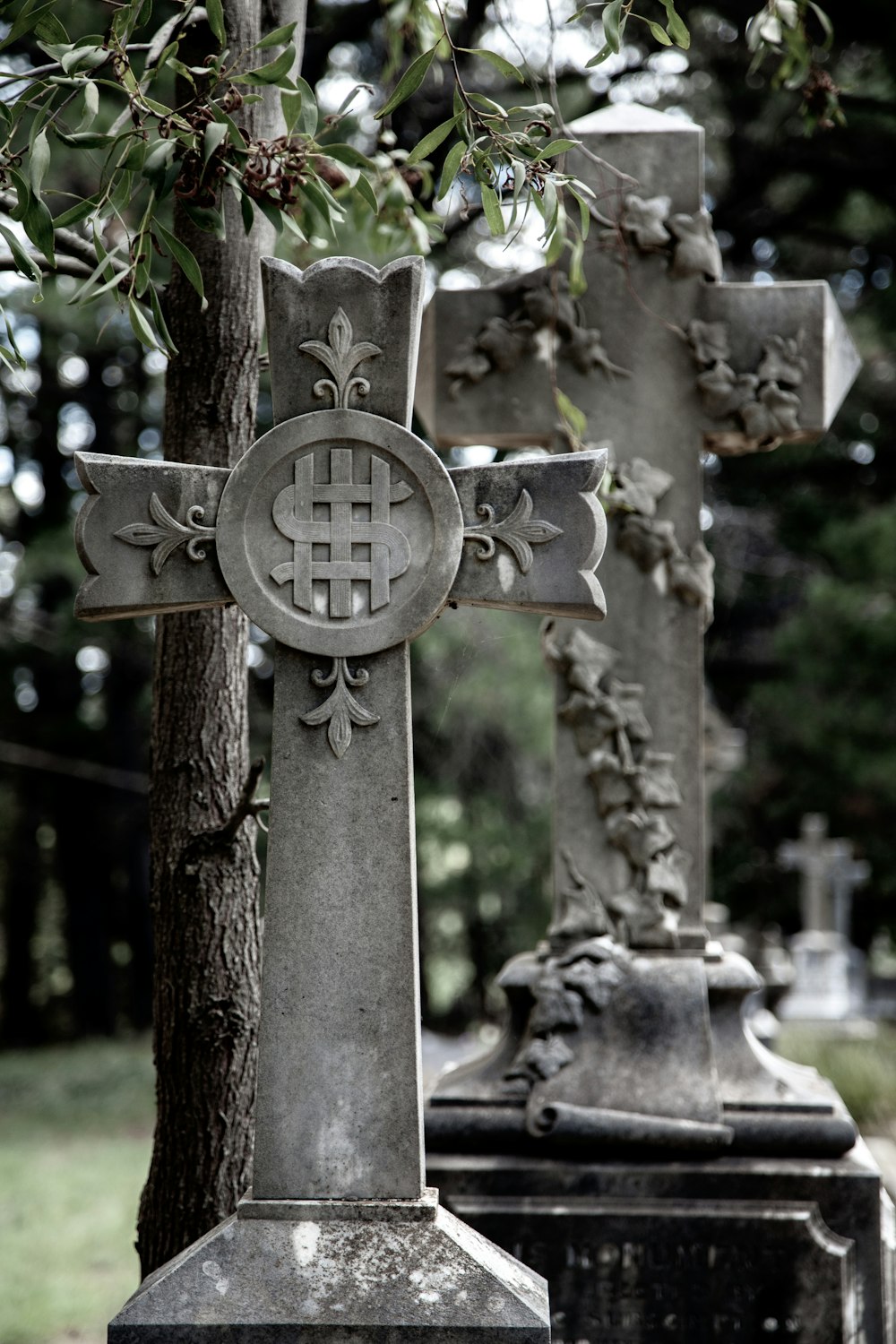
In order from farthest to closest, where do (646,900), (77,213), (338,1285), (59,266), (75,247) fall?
(646,900) → (75,247) → (59,266) → (77,213) → (338,1285)

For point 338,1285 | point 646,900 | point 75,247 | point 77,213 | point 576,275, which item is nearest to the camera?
point 338,1285

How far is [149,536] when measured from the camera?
2.56m

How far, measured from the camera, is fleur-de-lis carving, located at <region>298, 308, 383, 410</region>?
2500mm

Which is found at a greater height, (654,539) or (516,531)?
(654,539)

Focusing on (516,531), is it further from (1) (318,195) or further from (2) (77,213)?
(2) (77,213)

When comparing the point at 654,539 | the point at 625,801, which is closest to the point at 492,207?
the point at 654,539

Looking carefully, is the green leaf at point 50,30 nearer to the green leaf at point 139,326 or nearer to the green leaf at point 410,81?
the green leaf at point 139,326

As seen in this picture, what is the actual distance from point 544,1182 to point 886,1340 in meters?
0.96

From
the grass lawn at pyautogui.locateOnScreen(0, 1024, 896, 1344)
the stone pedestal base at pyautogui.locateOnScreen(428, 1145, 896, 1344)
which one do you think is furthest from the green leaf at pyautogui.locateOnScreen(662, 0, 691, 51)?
the grass lawn at pyautogui.locateOnScreen(0, 1024, 896, 1344)

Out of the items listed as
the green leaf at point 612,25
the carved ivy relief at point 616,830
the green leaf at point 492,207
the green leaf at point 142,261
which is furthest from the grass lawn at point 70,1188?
the green leaf at point 612,25

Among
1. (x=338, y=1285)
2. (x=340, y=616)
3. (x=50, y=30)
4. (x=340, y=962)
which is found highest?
(x=50, y=30)

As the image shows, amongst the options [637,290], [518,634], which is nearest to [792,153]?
[518,634]

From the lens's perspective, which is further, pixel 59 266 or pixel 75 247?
pixel 75 247

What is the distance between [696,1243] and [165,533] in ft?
7.43
